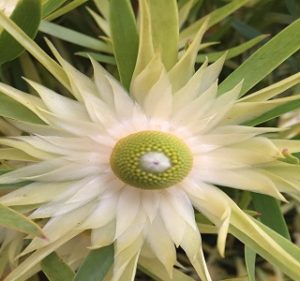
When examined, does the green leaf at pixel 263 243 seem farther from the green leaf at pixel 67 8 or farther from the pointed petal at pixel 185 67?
the green leaf at pixel 67 8

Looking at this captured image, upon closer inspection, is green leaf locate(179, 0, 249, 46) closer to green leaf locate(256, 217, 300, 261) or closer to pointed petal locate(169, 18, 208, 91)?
pointed petal locate(169, 18, 208, 91)

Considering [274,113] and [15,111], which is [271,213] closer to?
[274,113]

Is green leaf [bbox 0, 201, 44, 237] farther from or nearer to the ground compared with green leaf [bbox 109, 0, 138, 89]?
nearer to the ground

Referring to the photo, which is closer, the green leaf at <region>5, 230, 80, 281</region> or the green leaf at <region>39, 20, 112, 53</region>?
the green leaf at <region>5, 230, 80, 281</region>

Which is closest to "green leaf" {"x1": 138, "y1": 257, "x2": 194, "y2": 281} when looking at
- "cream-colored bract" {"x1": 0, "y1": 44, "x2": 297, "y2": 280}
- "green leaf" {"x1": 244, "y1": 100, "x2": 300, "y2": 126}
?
"cream-colored bract" {"x1": 0, "y1": 44, "x2": 297, "y2": 280}

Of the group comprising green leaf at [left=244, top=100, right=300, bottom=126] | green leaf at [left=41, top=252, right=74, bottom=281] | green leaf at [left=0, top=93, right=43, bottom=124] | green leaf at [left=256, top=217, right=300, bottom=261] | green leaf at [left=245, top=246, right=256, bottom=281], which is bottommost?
green leaf at [left=245, top=246, right=256, bottom=281]

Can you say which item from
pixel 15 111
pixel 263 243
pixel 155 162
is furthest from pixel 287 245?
pixel 15 111

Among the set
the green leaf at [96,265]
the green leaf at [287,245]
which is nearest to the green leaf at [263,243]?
the green leaf at [287,245]
